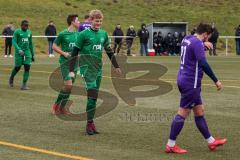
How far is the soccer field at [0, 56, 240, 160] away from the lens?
31.6 feet

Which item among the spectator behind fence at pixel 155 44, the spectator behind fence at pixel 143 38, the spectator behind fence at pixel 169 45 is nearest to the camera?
the spectator behind fence at pixel 143 38

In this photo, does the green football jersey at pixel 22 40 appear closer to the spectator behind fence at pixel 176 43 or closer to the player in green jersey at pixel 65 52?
the player in green jersey at pixel 65 52

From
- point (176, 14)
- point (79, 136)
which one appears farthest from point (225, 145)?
point (176, 14)

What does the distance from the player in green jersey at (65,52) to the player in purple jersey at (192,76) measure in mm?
4395

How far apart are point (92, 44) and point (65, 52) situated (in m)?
2.65

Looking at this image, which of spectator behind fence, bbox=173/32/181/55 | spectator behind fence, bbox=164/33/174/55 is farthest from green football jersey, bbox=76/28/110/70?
spectator behind fence, bbox=164/33/174/55

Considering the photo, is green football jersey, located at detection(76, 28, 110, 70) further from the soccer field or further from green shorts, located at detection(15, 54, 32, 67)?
green shorts, located at detection(15, 54, 32, 67)

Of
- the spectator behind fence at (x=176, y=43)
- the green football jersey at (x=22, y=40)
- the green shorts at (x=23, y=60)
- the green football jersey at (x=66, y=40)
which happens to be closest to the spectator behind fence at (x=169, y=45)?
the spectator behind fence at (x=176, y=43)

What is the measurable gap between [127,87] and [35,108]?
5.29 meters

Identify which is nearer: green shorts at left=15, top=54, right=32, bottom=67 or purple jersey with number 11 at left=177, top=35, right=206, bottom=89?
purple jersey with number 11 at left=177, top=35, right=206, bottom=89

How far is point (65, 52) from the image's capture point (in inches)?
551

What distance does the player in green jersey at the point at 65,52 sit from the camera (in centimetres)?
1381

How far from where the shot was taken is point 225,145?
10.3 m

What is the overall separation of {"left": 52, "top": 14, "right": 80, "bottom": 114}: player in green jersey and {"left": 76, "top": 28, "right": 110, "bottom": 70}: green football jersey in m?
2.12
